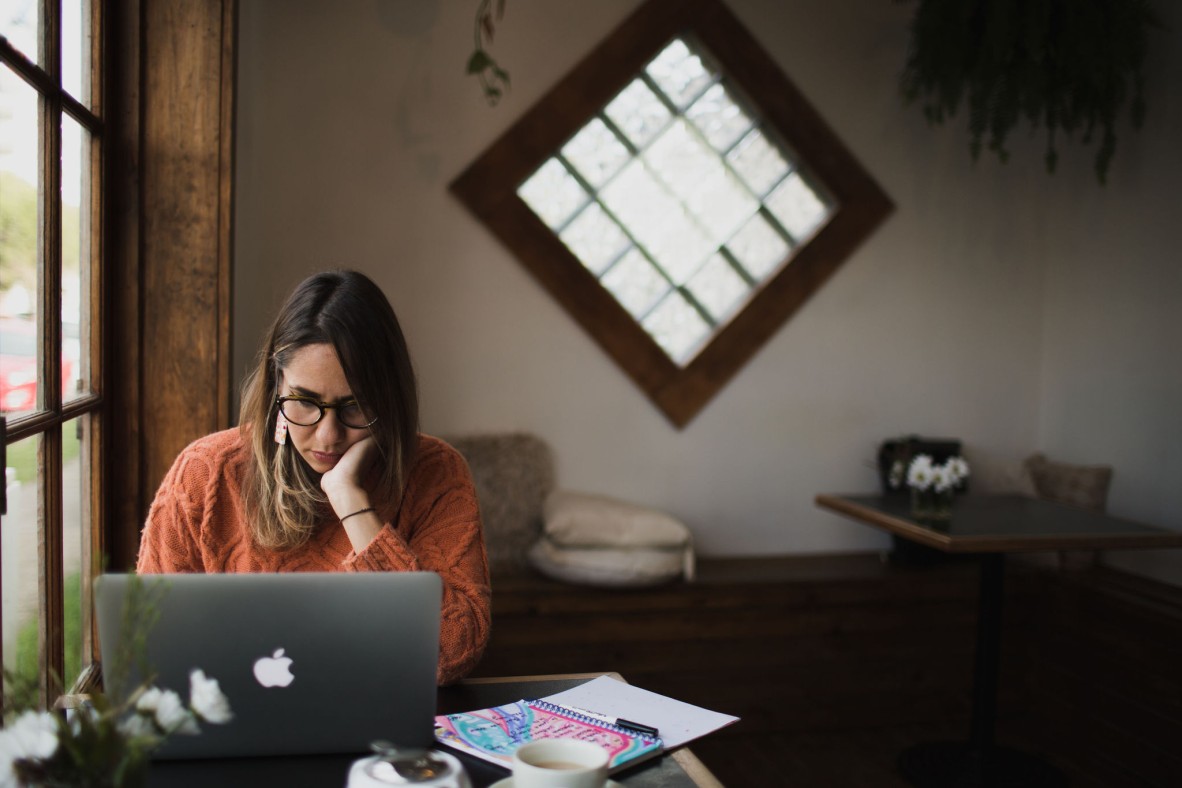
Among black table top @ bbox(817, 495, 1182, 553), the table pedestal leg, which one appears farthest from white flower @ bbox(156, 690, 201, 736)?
the table pedestal leg

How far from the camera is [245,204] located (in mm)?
2807

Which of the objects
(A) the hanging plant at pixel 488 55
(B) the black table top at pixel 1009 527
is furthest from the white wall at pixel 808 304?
(B) the black table top at pixel 1009 527

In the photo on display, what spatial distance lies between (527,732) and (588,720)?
8 centimetres

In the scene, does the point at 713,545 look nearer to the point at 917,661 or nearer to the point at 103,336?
the point at 917,661

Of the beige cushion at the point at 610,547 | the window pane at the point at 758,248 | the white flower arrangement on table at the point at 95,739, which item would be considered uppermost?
the window pane at the point at 758,248

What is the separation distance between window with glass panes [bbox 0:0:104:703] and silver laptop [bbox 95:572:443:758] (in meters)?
0.38

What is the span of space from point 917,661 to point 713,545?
31.4 inches

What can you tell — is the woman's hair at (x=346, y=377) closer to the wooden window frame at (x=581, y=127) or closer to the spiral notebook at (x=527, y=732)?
the spiral notebook at (x=527, y=732)

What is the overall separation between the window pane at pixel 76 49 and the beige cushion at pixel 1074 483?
3.35m

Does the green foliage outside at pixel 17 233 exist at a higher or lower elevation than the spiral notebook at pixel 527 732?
higher

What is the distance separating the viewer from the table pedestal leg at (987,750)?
2766 mm

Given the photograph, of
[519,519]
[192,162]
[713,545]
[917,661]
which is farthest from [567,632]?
[192,162]

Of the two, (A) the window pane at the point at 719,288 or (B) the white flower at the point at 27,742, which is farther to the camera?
(A) the window pane at the point at 719,288

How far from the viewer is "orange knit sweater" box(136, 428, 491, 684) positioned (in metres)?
1.48
